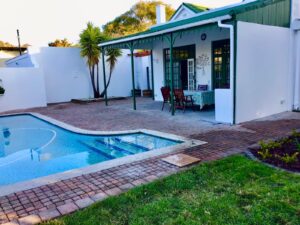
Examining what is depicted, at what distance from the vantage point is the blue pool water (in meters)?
5.28

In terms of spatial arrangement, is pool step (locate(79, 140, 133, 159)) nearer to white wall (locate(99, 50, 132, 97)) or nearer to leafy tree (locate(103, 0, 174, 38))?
white wall (locate(99, 50, 132, 97))

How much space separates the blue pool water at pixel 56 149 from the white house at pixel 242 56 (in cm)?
294

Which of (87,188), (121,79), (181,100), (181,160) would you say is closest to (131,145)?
(181,160)

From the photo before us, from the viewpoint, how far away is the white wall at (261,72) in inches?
291

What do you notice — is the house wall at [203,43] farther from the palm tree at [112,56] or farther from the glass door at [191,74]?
the palm tree at [112,56]

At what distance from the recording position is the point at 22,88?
1394cm

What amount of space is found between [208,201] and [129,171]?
58.7 inches

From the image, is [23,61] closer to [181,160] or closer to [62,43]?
[181,160]

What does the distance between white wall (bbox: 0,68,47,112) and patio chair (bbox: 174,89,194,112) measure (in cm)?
846

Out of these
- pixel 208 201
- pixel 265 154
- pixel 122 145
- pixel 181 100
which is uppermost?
pixel 181 100

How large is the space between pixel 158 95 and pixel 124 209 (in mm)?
11525

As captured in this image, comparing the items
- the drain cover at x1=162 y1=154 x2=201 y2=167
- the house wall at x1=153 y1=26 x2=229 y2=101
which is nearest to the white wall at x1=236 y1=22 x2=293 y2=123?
the house wall at x1=153 y1=26 x2=229 y2=101

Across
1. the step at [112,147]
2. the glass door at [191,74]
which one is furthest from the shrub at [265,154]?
the glass door at [191,74]

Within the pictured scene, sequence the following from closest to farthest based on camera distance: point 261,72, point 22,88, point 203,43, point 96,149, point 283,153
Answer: point 283,153 < point 96,149 < point 261,72 < point 203,43 < point 22,88
